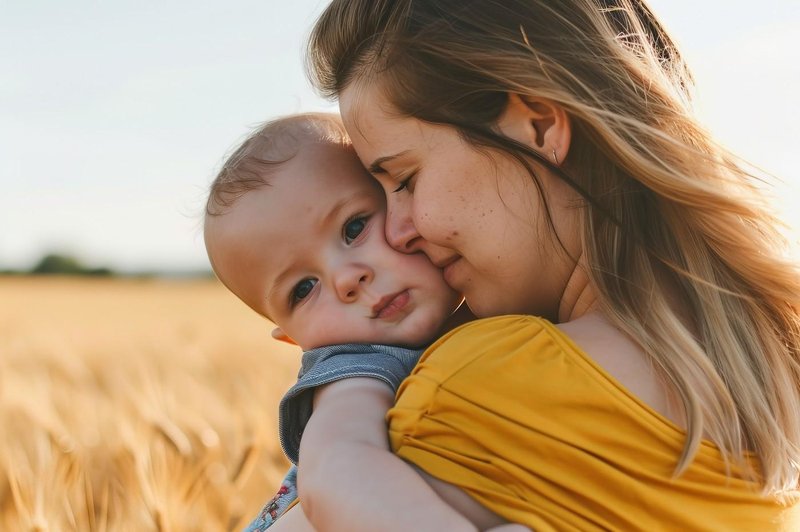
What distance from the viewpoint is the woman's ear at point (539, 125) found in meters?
1.55

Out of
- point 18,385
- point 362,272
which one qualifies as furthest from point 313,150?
point 18,385

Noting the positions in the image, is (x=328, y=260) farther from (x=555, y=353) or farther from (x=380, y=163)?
(x=555, y=353)

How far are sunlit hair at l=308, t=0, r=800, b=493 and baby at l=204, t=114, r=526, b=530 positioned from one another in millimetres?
267

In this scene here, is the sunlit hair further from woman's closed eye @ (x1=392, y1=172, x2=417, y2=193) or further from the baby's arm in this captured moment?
the baby's arm

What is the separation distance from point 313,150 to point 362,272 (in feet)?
0.98

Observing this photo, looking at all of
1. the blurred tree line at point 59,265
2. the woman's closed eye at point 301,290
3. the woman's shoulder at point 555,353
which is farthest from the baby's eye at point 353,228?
the blurred tree line at point 59,265

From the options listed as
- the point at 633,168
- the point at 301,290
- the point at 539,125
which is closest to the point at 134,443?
the point at 301,290

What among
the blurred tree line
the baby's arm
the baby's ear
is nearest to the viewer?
the baby's arm

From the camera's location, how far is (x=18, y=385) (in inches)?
128

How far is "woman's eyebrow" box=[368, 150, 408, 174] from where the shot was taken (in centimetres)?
163

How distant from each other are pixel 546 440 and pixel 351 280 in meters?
0.62

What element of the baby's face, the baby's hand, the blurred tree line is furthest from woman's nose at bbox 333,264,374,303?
the blurred tree line

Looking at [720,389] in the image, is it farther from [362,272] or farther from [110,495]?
[110,495]

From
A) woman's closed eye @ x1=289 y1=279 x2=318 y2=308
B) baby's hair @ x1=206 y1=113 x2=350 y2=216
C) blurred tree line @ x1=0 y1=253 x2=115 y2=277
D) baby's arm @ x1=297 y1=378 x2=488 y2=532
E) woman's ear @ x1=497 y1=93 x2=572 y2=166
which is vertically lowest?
blurred tree line @ x1=0 y1=253 x2=115 y2=277
